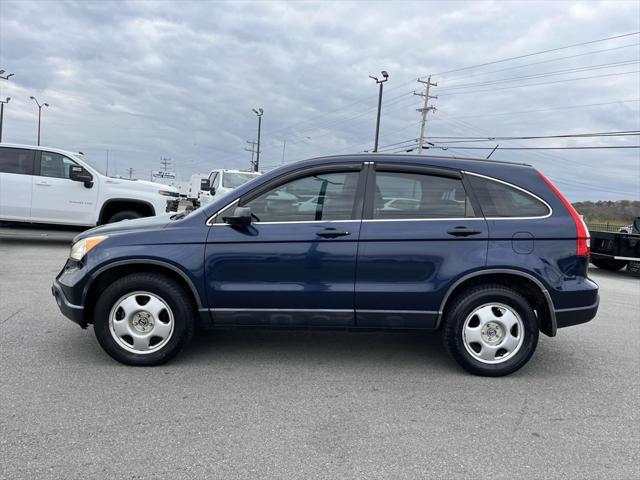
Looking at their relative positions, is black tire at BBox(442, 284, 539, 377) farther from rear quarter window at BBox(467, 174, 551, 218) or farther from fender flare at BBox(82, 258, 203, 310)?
fender flare at BBox(82, 258, 203, 310)

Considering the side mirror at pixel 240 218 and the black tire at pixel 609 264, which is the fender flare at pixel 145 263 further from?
the black tire at pixel 609 264

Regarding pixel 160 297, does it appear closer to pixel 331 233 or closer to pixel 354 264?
pixel 331 233

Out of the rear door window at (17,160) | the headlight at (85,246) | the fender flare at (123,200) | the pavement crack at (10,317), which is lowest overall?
the pavement crack at (10,317)

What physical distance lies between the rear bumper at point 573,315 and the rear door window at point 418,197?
3.58ft

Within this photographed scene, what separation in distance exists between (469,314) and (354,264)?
40.1 inches

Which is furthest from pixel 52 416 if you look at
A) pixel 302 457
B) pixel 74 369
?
pixel 302 457

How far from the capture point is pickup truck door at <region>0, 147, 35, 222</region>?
969cm

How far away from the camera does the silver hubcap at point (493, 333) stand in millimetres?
3916

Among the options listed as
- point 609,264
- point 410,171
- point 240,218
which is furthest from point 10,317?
point 609,264

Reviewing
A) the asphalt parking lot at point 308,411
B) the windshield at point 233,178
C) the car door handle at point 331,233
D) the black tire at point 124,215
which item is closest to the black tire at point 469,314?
the asphalt parking lot at point 308,411

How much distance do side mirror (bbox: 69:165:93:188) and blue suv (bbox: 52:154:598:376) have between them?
6.54m

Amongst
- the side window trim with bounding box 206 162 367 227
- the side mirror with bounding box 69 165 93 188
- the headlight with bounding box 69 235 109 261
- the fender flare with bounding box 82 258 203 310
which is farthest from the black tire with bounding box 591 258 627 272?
the side mirror with bounding box 69 165 93 188

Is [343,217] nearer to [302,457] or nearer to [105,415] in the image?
[302,457]

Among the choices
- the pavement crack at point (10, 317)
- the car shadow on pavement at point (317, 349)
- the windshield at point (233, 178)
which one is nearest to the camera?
the car shadow on pavement at point (317, 349)
